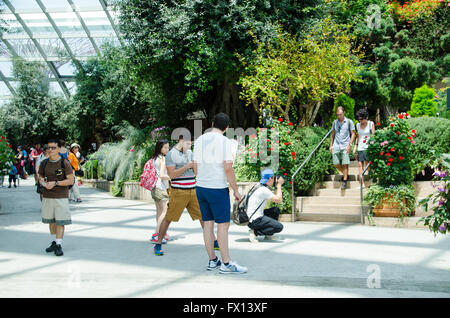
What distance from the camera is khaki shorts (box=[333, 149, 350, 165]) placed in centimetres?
915

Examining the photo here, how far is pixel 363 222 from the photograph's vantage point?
8.10 meters

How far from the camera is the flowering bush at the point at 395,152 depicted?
7.79 m

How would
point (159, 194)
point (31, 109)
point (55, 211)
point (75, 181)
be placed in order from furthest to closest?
1. point (31, 109)
2. point (75, 181)
3. point (159, 194)
4. point (55, 211)

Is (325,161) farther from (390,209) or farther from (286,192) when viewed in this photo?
(390,209)

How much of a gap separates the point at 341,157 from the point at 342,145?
0.80ft

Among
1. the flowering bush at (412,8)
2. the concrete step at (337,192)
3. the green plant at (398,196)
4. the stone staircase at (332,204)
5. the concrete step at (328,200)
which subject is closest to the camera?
the green plant at (398,196)

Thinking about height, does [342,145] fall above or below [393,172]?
above

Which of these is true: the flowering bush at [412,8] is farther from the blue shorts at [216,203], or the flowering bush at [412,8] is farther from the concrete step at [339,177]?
the blue shorts at [216,203]

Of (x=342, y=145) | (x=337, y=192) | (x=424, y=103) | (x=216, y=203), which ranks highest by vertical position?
(x=424, y=103)

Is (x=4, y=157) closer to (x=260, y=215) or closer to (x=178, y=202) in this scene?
(x=178, y=202)

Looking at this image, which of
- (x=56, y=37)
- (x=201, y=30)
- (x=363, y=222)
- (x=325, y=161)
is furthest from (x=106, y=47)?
(x=363, y=222)

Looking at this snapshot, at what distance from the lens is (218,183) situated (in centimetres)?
470

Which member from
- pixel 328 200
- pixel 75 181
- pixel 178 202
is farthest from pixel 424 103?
pixel 178 202

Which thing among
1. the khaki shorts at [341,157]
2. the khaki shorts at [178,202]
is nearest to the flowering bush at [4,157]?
the khaki shorts at [178,202]
